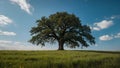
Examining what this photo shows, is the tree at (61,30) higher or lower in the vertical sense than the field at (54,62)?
higher

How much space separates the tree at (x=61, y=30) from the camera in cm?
4459

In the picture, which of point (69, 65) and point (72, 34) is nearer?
point (69, 65)

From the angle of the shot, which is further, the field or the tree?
the tree

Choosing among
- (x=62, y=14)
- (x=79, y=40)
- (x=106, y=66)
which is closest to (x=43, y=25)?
(x=62, y=14)

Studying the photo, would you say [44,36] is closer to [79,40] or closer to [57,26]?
[57,26]

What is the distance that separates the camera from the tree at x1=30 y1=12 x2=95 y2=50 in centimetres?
4459

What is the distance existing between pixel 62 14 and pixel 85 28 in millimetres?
6451

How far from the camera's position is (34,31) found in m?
45.9

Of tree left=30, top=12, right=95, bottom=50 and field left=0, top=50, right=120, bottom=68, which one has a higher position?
tree left=30, top=12, right=95, bottom=50

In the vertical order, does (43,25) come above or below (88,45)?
above

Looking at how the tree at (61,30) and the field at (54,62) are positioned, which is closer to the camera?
the field at (54,62)

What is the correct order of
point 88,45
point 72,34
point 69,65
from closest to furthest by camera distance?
point 69,65 < point 72,34 < point 88,45

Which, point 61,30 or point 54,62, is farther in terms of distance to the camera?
point 61,30

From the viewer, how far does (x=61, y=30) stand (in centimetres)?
4503
